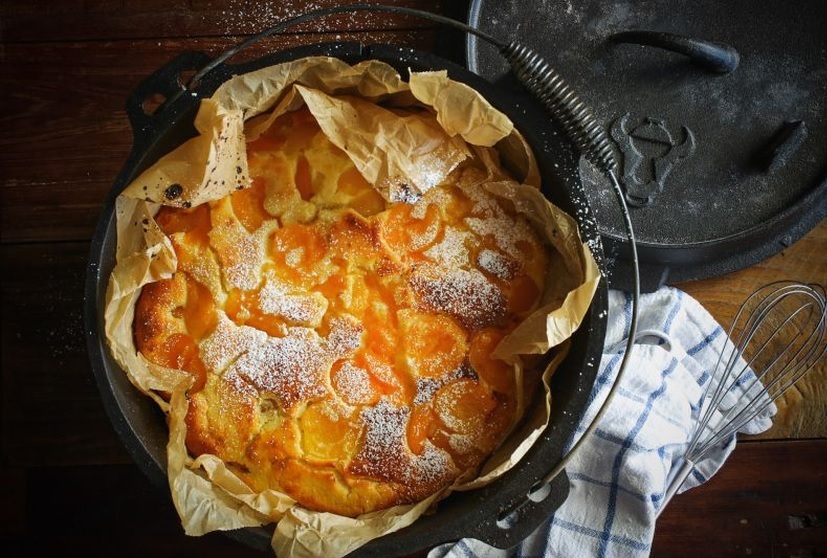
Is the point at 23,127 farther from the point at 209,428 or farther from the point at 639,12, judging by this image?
the point at 639,12

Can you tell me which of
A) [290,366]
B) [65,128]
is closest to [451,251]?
[290,366]

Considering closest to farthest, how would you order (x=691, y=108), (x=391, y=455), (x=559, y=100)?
(x=559, y=100) < (x=391, y=455) < (x=691, y=108)

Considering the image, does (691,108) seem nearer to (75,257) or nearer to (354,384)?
(354,384)

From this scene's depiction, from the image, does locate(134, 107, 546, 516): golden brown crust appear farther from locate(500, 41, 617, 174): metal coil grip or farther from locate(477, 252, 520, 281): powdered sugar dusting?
locate(500, 41, 617, 174): metal coil grip

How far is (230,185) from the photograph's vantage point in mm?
1425

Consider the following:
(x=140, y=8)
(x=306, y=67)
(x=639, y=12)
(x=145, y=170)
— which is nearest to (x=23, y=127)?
(x=140, y=8)

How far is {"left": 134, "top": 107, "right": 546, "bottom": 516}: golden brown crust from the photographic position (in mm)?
1424

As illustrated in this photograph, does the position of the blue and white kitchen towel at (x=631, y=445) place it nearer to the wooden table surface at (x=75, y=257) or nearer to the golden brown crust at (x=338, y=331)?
the wooden table surface at (x=75, y=257)

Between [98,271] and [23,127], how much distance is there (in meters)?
0.69

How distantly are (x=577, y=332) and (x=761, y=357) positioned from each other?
2.32ft

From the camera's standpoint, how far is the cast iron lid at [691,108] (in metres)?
1.66

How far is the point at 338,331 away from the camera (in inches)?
56.2

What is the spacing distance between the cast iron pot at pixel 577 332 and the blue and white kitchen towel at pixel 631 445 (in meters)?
0.36

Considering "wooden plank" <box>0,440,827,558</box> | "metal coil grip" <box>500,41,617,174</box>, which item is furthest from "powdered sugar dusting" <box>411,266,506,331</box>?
"wooden plank" <box>0,440,827,558</box>
